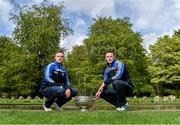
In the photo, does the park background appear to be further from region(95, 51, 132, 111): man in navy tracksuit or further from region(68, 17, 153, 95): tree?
region(95, 51, 132, 111): man in navy tracksuit

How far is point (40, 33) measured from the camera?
52.7 meters

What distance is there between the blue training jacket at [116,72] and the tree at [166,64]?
53.5 m

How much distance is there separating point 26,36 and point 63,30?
458cm

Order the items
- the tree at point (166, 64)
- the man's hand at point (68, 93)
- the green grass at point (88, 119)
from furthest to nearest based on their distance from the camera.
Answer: the tree at point (166, 64) < the man's hand at point (68, 93) < the green grass at point (88, 119)

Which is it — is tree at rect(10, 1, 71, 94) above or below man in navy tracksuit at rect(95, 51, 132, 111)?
above

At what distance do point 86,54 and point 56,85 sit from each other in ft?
177

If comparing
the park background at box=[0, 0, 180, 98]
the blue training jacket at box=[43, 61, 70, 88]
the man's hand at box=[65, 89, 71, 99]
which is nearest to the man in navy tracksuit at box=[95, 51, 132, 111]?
the man's hand at box=[65, 89, 71, 99]

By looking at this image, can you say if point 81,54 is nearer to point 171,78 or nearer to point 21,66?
point 171,78

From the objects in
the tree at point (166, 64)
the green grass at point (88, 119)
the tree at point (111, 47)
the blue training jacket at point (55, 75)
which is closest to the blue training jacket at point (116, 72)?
the blue training jacket at point (55, 75)

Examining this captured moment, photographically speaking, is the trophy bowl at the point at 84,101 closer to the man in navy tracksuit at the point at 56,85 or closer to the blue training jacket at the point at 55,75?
the man in navy tracksuit at the point at 56,85

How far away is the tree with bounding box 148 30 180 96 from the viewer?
219 feet

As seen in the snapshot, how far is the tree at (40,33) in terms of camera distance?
2083 inches

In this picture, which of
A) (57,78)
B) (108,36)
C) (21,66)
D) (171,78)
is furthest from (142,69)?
(57,78)

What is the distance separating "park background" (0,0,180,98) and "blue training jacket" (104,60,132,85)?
115ft
